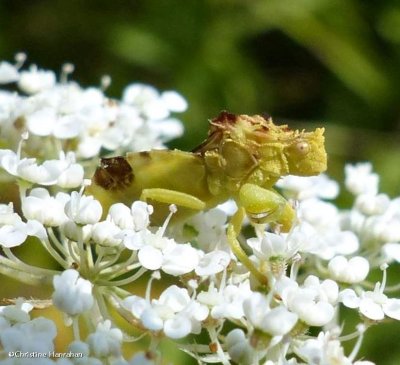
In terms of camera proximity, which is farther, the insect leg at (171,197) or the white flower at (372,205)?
the white flower at (372,205)

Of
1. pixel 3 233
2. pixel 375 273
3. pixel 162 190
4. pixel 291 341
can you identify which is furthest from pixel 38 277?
pixel 375 273

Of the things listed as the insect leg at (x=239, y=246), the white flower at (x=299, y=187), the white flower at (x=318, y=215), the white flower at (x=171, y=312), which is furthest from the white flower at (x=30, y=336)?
the white flower at (x=299, y=187)

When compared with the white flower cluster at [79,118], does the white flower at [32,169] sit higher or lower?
higher

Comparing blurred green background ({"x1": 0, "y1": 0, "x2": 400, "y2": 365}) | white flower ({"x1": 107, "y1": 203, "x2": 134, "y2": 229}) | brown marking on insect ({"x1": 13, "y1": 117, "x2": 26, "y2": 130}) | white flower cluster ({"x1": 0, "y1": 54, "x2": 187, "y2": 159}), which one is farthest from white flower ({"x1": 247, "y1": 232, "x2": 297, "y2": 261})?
blurred green background ({"x1": 0, "y1": 0, "x2": 400, "y2": 365})

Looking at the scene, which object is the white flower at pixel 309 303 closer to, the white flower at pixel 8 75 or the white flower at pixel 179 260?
the white flower at pixel 179 260

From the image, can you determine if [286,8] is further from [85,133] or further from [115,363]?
[115,363]

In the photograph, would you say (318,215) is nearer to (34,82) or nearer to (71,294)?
(71,294)

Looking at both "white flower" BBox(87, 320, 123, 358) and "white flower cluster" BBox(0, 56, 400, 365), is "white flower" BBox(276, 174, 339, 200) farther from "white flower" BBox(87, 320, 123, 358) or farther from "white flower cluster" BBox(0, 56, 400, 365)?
"white flower" BBox(87, 320, 123, 358)

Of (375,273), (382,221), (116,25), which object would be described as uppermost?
(382,221)
